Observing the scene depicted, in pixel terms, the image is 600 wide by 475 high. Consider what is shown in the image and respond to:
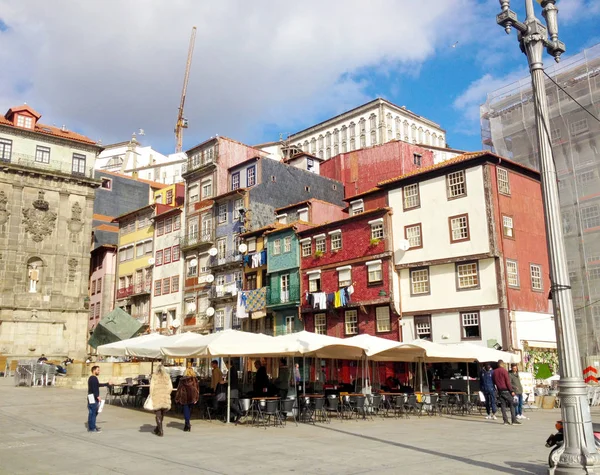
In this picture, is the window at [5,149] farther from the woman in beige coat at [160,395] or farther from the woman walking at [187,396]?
the woman in beige coat at [160,395]

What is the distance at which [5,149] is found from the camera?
51.2m

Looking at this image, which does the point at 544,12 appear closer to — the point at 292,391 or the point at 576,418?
the point at 576,418

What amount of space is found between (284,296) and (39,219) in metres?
25.2

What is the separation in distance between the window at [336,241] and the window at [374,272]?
120 inches

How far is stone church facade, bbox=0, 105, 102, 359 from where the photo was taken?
49.6 metres

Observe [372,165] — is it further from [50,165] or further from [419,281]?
[50,165]

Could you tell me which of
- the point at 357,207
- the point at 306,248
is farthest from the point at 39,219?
the point at 357,207

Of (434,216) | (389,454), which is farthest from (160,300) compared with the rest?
(389,454)

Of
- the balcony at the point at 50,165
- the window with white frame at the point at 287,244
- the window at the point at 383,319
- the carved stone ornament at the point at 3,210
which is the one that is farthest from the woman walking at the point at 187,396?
the balcony at the point at 50,165

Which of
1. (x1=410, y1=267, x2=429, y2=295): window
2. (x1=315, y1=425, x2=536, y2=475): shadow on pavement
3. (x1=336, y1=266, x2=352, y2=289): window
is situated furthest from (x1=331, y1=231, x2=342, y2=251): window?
(x1=315, y1=425, x2=536, y2=475): shadow on pavement

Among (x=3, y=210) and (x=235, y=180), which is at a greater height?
(x=235, y=180)

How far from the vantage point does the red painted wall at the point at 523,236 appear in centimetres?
3072

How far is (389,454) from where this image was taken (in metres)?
12.0

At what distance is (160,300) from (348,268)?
21739 mm
